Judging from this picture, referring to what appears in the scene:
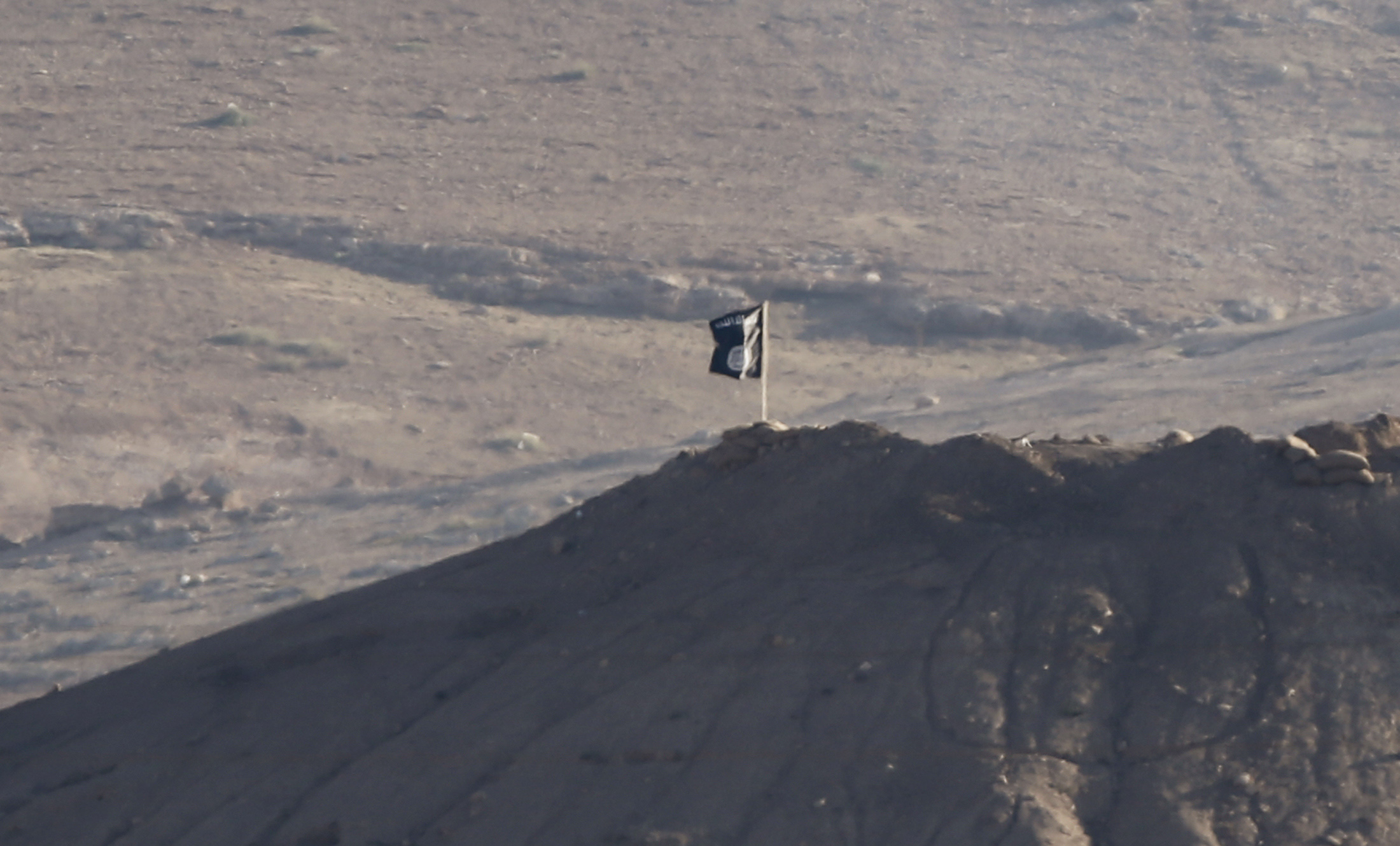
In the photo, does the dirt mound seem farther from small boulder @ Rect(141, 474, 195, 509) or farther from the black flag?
small boulder @ Rect(141, 474, 195, 509)

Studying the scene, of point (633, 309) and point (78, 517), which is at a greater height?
point (633, 309)

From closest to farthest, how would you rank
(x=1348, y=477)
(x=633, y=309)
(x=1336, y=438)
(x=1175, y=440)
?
(x=1348, y=477), (x=1336, y=438), (x=1175, y=440), (x=633, y=309)

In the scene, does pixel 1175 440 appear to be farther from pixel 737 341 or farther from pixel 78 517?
pixel 78 517

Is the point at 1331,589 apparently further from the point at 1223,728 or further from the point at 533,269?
the point at 533,269

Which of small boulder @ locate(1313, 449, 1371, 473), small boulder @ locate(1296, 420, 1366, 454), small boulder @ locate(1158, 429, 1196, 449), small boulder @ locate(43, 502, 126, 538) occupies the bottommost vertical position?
small boulder @ locate(43, 502, 126, 538)

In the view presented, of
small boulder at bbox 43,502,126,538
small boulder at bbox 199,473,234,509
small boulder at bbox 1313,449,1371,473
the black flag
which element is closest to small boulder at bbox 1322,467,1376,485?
small boulder at bbox 1313,449,1371,473

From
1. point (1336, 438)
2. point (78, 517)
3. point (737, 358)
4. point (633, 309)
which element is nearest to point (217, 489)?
point (78, 517)
